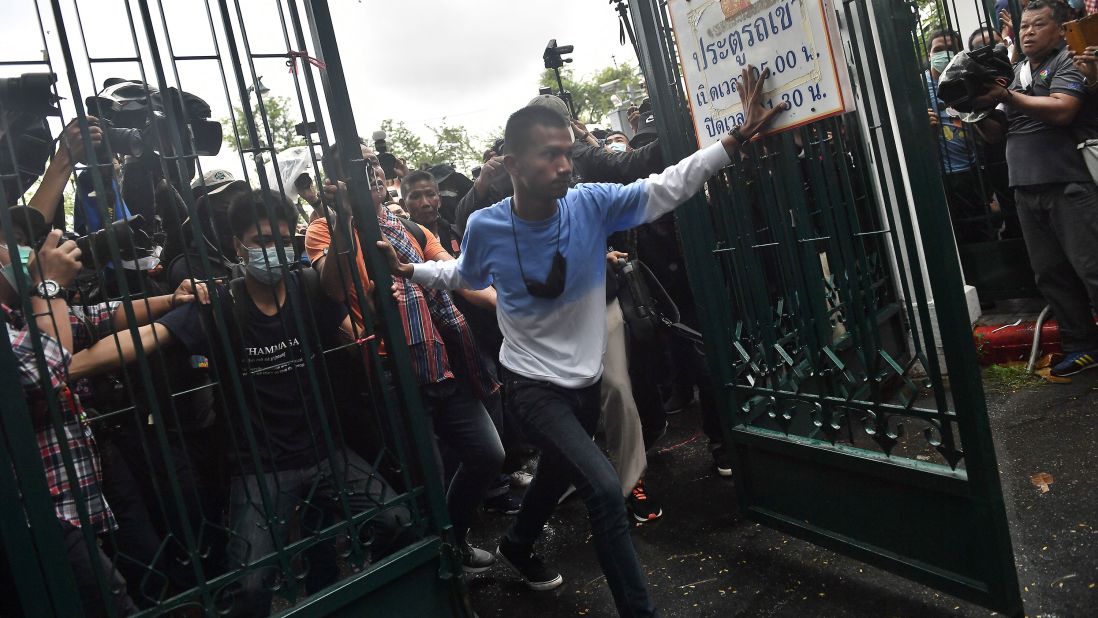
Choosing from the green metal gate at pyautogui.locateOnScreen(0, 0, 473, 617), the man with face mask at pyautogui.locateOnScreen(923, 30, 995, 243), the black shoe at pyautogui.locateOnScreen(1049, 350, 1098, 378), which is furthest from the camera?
the man with face mask at pyautogui.locateOnScreen(923, 30, 995, 243)

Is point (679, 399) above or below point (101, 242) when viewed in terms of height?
below

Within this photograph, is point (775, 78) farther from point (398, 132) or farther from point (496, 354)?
point (398, 132)

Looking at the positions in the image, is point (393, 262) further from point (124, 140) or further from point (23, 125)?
point (23, 125)

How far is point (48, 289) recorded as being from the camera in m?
2.50

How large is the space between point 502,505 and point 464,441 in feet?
3.95

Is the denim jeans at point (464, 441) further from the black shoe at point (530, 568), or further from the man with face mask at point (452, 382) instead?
the black shoe at point (530, 568)

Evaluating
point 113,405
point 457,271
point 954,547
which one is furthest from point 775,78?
point 113,405

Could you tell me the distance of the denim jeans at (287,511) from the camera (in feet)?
8.95

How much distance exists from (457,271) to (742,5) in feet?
4.98

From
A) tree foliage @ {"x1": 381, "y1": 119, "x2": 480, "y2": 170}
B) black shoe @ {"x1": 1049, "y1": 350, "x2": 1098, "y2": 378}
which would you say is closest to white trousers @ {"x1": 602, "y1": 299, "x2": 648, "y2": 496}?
black shoe @ {"x1": 1049, "y1": 350, "x2": 1098, "y2": 378}

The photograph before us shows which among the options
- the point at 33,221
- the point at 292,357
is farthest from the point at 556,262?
the point at 33,221

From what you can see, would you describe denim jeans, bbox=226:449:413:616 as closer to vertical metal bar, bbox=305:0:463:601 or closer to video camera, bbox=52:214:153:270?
vertical metal bar, bbox=305:0:463:601

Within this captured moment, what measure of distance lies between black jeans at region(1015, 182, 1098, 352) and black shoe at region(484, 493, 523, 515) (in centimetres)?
343

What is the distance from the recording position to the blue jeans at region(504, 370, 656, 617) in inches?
→ 117
